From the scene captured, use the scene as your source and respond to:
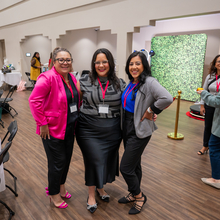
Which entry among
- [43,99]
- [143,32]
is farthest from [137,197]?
[143,32]

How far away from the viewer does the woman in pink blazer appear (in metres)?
1.94

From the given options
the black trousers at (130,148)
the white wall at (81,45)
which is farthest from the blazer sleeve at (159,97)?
the white wall at (81,45)

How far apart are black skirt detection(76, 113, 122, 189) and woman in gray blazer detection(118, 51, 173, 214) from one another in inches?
5.3

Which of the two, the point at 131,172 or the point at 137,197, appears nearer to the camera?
the point at 131,172

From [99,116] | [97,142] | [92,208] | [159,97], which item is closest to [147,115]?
[159,97]

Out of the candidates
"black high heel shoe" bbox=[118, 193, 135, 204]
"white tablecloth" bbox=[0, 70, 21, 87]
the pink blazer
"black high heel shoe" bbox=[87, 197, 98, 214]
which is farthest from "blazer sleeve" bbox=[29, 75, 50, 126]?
"white tablecloth" bbox=[0, 70, 21, 87]

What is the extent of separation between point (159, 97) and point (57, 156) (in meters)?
1.15

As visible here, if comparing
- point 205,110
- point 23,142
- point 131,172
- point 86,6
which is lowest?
point 23,142

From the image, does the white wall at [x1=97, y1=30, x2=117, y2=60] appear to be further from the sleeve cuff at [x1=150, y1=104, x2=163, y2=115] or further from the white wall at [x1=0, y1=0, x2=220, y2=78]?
the sleeve cuff at [x1=150, y1=104, x2=163, y2=115]

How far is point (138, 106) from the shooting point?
1.96 metres

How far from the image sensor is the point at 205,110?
352 centimetres

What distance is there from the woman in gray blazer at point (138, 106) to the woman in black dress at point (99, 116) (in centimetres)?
12

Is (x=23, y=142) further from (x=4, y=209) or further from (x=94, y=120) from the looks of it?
(x=94, y=120)

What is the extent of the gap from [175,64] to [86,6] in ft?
13.4
